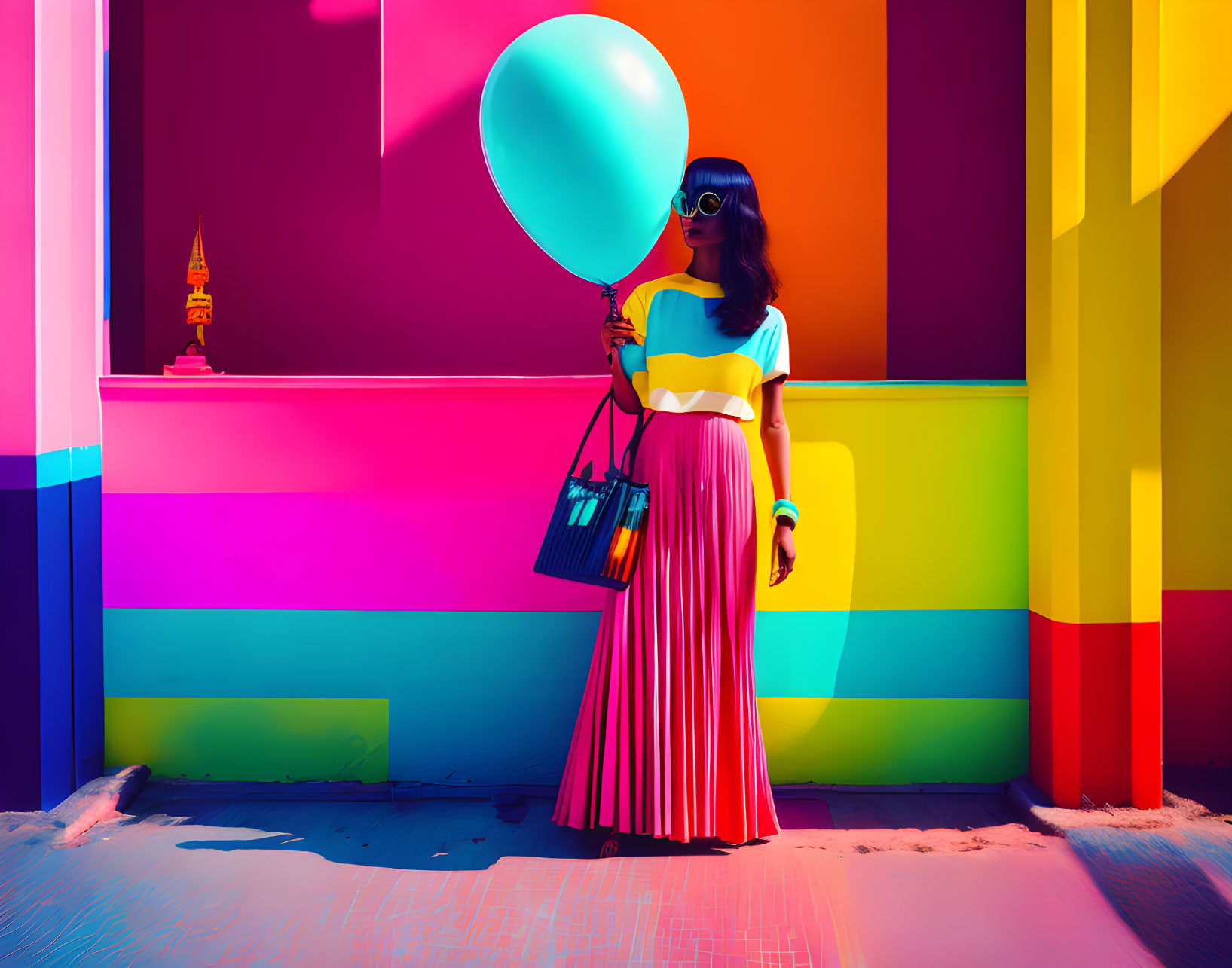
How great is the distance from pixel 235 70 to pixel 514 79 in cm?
170

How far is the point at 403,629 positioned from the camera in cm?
260

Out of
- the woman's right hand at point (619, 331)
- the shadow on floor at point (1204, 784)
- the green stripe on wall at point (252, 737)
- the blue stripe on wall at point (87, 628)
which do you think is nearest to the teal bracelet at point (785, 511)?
the woman's right hand at point (619, 331)

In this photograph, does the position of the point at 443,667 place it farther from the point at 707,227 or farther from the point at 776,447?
the point at 707,227

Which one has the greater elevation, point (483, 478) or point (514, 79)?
point (514, 79)

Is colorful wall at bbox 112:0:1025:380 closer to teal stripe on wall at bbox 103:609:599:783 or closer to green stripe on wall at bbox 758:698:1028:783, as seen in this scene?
teal stripe on wall at bbox 103:609:599:783

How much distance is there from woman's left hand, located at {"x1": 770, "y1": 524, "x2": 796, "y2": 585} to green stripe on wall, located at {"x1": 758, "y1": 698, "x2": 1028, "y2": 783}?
0.65 m

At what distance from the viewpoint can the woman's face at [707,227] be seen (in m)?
2.13

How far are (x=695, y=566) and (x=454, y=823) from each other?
1.08 metres

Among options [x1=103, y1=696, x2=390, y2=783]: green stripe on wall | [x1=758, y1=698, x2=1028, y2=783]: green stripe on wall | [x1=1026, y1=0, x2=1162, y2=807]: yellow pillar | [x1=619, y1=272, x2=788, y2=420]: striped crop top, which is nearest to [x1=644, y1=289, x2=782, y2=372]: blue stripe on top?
[x1=619, y1=272, x2=788, y2=420]: striped crop top

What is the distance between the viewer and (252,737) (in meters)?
2.60

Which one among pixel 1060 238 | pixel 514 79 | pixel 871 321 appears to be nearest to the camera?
pixel 514 79

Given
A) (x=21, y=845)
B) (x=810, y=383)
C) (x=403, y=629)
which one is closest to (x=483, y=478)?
(x=403, y=629)

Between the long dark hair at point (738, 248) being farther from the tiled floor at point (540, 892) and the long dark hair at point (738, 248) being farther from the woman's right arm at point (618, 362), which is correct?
the tiled floor at point (540, 892)

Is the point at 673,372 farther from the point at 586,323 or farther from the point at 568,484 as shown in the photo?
the point at 586,323
